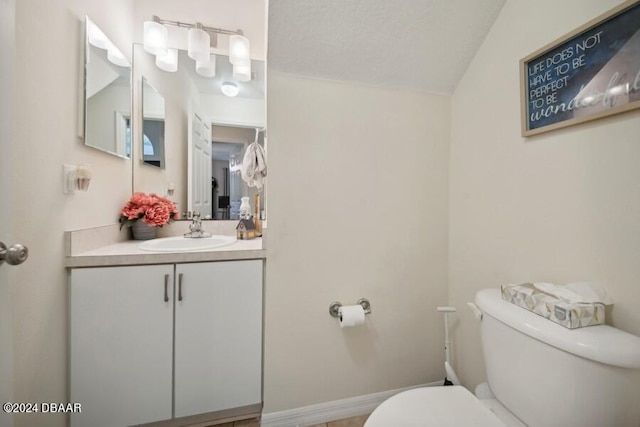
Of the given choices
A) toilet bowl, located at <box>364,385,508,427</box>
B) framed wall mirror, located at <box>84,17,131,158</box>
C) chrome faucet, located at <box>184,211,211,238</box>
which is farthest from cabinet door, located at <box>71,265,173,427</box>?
toilet bowl, located at <box>364,385,508,427</box>

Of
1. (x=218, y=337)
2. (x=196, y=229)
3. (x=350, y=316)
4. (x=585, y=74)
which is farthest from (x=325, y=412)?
(x=585, y=74)

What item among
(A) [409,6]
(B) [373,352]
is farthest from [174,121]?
(B) [373,352]

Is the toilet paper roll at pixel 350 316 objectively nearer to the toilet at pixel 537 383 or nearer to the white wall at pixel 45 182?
the toilet at pixel 537 383

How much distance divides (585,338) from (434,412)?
454 mm

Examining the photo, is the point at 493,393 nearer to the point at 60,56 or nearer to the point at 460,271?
the point at 460,271

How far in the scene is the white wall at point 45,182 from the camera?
82 centimetres

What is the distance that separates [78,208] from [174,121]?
826 millimetres

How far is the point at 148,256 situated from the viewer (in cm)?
106

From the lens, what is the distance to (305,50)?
106 cm

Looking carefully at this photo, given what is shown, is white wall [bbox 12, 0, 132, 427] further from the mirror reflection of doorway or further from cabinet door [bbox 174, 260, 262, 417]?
the mirror reflection of doorway

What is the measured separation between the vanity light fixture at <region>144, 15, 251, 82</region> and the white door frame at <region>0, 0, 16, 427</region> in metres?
0.97

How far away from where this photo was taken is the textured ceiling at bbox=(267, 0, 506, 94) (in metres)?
0.99

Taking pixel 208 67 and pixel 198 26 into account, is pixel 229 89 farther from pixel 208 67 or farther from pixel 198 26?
pixel 198 26

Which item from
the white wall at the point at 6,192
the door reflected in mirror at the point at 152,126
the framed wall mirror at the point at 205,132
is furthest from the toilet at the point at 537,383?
the door reflected in mirror at the point at 152,126
